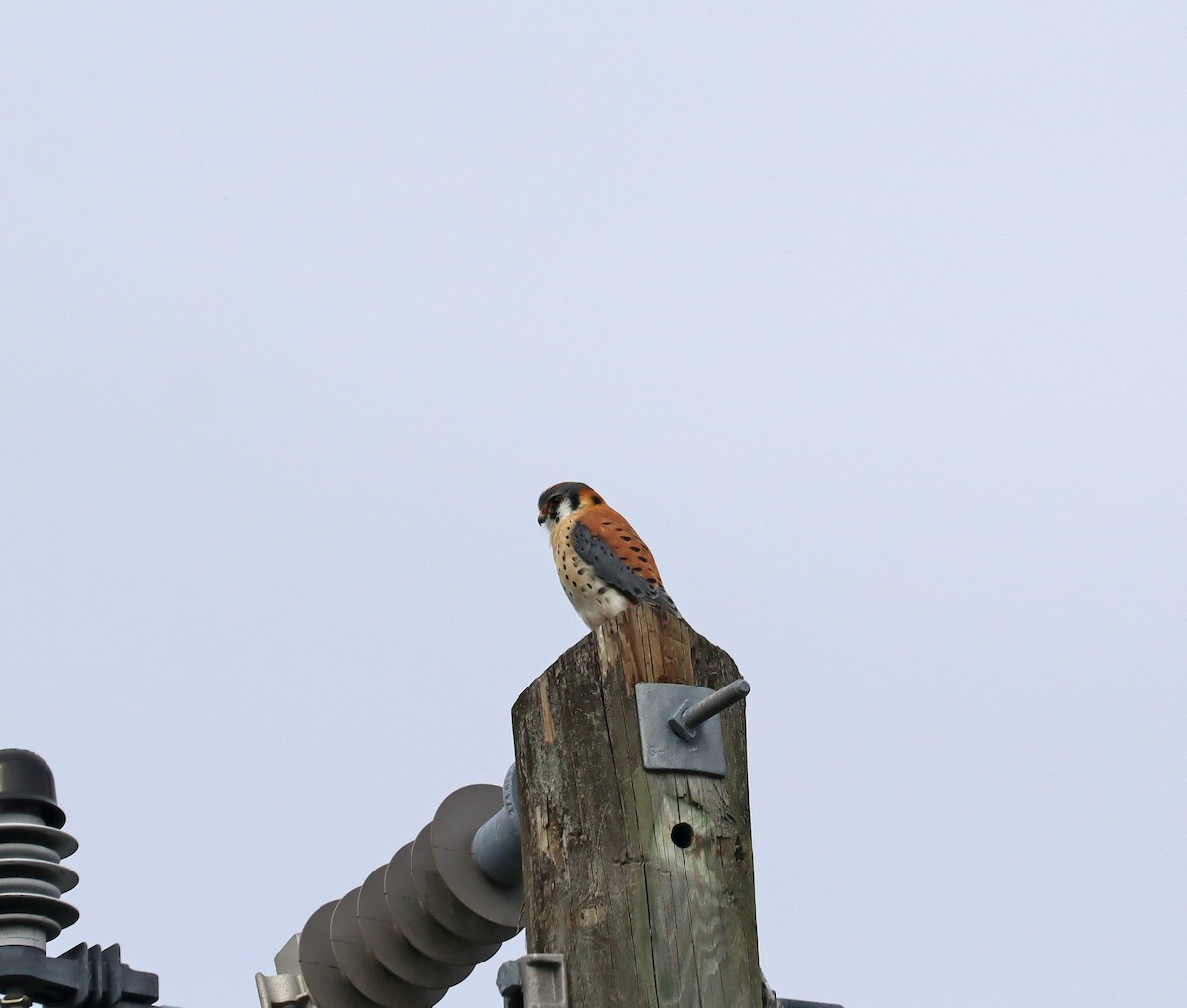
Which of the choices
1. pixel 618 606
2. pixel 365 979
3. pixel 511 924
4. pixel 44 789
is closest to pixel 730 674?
pixel 511 924

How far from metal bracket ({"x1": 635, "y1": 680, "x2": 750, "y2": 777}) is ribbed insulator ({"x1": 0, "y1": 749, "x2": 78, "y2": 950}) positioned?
1399 millimetres

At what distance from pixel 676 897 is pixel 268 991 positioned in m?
1.33

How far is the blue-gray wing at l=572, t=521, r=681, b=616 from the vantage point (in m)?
5.34

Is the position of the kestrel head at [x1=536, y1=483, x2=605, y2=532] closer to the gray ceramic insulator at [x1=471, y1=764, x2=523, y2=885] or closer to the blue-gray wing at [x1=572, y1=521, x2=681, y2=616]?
the blue-gray wing at [x1=572, y1=521, x2=681, y2=616]

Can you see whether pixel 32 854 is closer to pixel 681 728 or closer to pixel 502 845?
pixel 502 845

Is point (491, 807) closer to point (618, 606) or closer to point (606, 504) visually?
point (618, 606)

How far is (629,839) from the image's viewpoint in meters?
3.24

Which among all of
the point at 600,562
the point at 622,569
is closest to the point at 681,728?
the point at 622,569

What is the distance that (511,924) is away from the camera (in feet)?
13.0

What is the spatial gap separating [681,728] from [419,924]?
0.98 m

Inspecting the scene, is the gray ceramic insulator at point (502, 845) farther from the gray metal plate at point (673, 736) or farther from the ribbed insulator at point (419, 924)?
the gray metal plate at point (673, 736)

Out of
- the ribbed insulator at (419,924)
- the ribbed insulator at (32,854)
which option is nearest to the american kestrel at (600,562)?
the ribbed insulator at (419,924)

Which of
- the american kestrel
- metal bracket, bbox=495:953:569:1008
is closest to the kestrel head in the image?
the american kestrel

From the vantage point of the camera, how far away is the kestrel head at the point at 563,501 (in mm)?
6074
